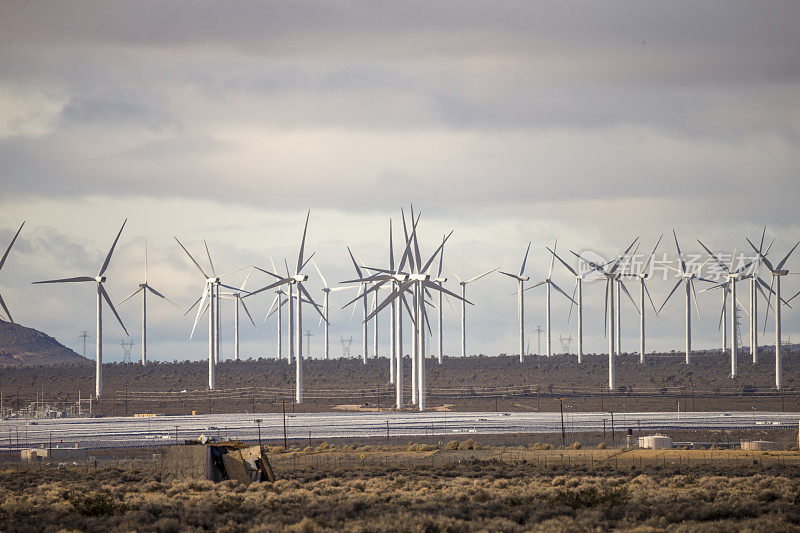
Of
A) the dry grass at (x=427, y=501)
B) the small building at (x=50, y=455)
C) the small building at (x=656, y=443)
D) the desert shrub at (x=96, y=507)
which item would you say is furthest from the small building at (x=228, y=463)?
the small building at (x=656, y=443)

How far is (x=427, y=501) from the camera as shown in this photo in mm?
49188

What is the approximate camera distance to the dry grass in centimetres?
4056

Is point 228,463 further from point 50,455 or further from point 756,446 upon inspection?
point 756,446

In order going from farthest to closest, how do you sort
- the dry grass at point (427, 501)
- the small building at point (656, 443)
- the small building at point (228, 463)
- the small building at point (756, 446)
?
the small building at point (656, 443) → the small building at point (756, 446) → the small building at point (228, 463) → the dry grass at point (427, 501)

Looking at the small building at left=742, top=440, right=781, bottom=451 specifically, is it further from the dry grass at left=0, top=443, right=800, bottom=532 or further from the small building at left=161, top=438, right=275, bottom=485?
the small building at left=161, top=438, right=275, bottom=485

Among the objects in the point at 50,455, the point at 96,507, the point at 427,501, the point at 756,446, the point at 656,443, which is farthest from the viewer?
the point at 656,443

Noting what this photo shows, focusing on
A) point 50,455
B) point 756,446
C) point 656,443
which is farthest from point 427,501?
point 50,455

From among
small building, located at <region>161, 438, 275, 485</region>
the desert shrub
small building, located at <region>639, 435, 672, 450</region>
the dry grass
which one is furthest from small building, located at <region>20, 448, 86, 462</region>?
small building, located at <region>639, 435, 672, 450</region>

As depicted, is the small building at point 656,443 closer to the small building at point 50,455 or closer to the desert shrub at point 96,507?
the small building at point 50,455

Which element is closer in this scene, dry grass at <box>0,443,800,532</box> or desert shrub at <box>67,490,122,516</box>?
dry grass at <box>0,443,800,532</box>

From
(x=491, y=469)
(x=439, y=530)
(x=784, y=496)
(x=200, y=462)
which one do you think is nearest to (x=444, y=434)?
(x=491, y=469)

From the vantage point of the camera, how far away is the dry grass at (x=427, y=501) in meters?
40.6

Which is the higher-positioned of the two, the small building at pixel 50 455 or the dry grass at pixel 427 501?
the dry grass at pixel 427 501

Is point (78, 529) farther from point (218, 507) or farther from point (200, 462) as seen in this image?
point (200, 462)
